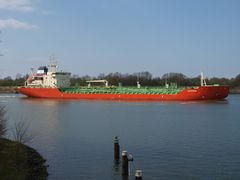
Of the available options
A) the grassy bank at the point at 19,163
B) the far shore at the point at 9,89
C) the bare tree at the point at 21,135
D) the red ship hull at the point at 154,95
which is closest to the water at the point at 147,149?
the bare tree at the point at 21,135

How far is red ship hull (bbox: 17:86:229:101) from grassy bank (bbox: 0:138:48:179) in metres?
49.3

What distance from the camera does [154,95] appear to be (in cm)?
7006

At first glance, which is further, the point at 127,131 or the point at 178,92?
the point at 178,92

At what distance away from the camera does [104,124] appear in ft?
105

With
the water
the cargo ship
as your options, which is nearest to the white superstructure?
the cargo ship

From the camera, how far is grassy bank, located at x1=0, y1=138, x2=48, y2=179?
1305cm

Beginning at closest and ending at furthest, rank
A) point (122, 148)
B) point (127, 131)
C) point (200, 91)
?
point (122, 148)
point (127, 131)
point (200, 91)

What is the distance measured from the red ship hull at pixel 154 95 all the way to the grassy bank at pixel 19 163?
49305 mm

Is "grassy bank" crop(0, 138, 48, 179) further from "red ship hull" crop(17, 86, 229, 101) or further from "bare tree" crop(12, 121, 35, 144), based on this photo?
"red ship hull" crop(17, 86, 229, 101)

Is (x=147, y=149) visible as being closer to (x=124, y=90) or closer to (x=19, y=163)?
(x=19, y=163)

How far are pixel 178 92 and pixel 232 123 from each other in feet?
113

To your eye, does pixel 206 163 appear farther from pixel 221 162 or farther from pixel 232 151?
pixel 232 151

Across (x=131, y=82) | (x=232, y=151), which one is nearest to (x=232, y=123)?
(x=232, y=151)

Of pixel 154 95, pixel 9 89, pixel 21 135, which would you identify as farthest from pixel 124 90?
pixel 9 89
